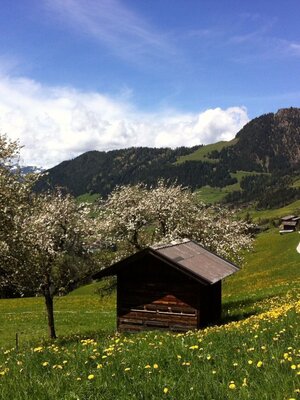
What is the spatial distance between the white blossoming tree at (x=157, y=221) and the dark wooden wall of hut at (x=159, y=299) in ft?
43.0

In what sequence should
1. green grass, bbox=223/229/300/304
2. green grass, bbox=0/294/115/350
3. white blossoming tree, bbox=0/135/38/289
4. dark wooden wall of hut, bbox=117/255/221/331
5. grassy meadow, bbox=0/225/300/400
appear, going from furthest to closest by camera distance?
green grass, bbox=223/229/300/304 → green grass, bbox=0/294/115/350 → dark wooden wall of hut, bbox=117/255/221/331 → white blossoming tree, bbox=0/135/38/289 → grassy meadow, bbox=0/225/300/400

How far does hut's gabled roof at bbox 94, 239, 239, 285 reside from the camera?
22.4 m

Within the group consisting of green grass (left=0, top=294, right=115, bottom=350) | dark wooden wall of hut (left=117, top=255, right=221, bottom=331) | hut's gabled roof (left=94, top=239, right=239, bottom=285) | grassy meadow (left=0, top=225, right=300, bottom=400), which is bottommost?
green grass (left=0, top=294, right=115, bottom=350)

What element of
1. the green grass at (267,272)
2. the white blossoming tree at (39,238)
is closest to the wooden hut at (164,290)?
the white blossoming tree at (39,238)

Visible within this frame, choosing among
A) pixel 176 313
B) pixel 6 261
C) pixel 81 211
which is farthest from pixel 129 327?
pixel 81 211

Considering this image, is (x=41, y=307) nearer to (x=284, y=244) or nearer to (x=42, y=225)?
(x=42, y=225)

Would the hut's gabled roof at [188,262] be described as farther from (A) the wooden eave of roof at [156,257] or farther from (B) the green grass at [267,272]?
(B) the green grass at [267,272]

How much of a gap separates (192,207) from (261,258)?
117ft

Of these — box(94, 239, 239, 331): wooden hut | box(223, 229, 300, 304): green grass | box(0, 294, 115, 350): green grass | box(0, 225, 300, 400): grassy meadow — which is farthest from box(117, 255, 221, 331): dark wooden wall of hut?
box(223, 229, 300, 304): green grass

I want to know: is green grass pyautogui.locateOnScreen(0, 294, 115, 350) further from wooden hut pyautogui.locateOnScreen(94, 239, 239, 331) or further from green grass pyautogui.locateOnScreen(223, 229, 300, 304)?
green grass pyautogui.locateOnScreen(223, 229, 300, 304)

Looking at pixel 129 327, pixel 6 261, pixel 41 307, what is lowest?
pixel 41 307

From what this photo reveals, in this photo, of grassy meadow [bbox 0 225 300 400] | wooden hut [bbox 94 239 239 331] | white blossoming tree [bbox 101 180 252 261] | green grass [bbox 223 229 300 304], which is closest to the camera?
grassy meadow [bbox 0 225 300 400]

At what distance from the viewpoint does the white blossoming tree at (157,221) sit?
129 ft

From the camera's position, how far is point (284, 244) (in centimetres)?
8175
